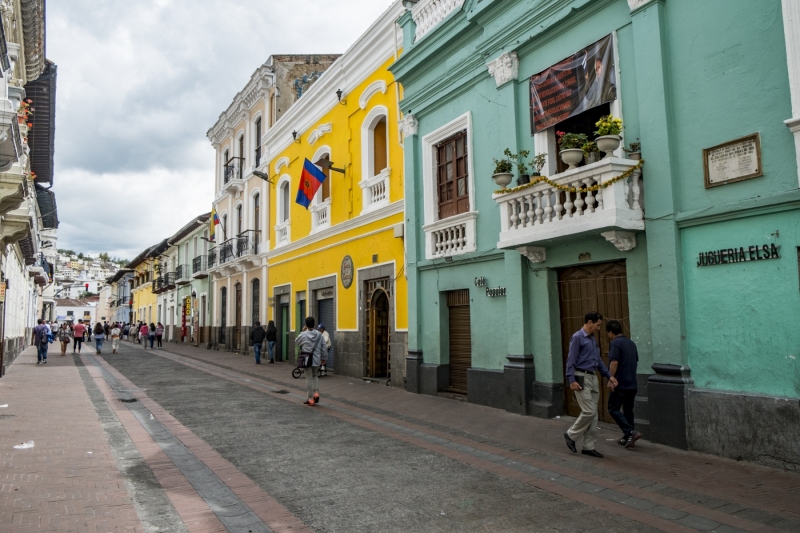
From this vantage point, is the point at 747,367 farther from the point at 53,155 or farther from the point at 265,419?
the point at 53,155

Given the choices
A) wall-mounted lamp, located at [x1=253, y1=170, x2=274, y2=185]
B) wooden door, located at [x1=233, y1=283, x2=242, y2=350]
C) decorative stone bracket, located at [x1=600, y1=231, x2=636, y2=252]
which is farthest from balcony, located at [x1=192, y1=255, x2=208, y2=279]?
decorative stone bracket, located at [x1=600, y1=231, x2=636, y2=252]

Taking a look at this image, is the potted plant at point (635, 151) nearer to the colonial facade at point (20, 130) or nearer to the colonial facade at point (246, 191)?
the colonial facade at point (20, 130)

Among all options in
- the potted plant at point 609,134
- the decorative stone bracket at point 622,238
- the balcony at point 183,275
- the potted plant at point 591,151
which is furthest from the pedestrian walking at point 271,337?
the balcony at point 183,275

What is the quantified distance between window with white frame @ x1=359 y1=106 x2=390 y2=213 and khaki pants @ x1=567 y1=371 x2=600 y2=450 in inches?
359

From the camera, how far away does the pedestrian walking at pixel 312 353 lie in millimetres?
11141

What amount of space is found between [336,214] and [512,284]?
327 inches

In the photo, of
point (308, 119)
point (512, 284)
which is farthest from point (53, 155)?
point (512, 284)

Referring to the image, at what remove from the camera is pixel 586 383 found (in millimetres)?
7098

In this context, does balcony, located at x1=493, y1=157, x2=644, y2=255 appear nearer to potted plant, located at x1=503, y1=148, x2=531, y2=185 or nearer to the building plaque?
potted plant, located at x1=503, y1=148, x2=531, y2=185

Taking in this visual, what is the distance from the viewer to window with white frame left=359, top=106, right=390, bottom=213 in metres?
15.5

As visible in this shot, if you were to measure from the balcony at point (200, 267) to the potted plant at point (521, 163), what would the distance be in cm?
2412

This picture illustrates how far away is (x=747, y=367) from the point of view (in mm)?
6840

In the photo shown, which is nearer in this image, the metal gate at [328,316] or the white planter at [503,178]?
the white planter at [503,178]

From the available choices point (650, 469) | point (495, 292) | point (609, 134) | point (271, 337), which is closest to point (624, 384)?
point (650, 469)
